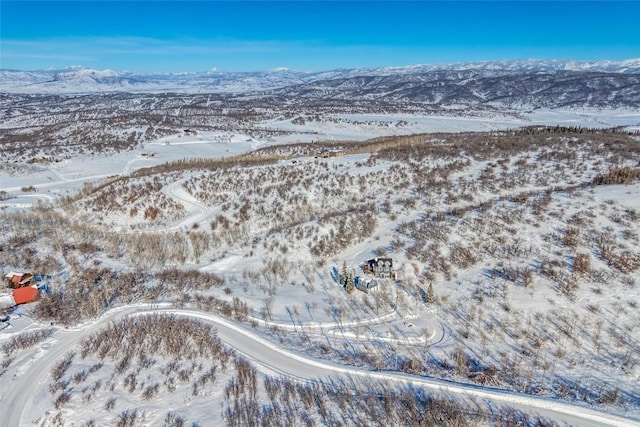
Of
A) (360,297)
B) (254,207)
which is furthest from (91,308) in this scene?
(254,207)

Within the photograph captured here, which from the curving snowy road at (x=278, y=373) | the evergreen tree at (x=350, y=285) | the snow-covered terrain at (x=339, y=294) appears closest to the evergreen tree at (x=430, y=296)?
the snow-covered terrain at (x=339, y=294)

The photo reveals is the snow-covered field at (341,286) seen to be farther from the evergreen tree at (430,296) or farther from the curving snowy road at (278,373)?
the evergreen tree at (430,296)

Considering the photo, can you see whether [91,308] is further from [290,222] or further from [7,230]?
[7,230]

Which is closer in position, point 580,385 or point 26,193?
point 580,385

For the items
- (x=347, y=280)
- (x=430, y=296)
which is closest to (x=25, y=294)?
(x=347, y=280)

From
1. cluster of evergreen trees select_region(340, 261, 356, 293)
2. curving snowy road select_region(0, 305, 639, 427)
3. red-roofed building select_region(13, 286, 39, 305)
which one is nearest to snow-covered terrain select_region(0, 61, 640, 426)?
curving snowy road select_region(0, 305, 639, 427)
